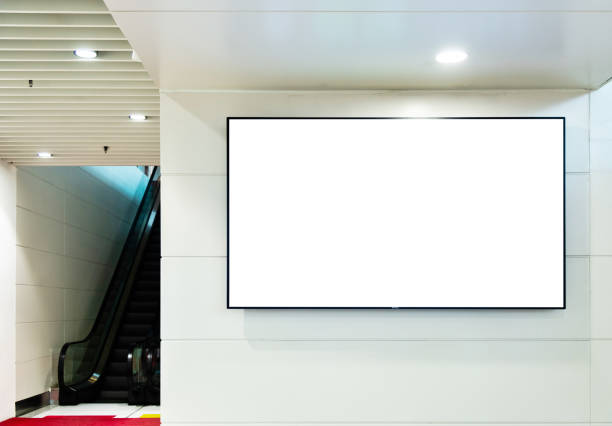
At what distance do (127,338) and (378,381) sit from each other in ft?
22.6

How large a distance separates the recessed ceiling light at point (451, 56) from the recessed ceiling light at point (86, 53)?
2.30 metres

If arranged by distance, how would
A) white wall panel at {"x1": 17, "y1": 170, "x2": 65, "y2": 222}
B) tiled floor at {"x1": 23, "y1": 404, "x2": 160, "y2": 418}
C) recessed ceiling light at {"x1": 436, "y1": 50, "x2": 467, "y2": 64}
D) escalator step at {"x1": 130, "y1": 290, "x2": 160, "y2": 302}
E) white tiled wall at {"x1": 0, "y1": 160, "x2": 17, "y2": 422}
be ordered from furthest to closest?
escalator step at {"x1": 130, "y1": 290, "x2": 160, "y2": 302} → white wall panel at {"x1": 17, "y1": 170, "x2": 65, "y2": 222} → tiled floor at {"x1": 23, "y1": 404, "x2": 160, "y2": 418} → white tiled wall at {"x1": 0, "y1": 160, "x2": 17, "y2": 422} → recessed ceiling light at {"x1": 436, "y1": 50, "x2": 467, "y2": 64}

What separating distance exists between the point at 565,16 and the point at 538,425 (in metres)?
2.59

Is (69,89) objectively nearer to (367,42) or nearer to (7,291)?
(367,42)

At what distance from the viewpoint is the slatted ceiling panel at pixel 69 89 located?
4.23 meters

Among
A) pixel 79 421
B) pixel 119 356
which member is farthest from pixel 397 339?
pixel 119 356

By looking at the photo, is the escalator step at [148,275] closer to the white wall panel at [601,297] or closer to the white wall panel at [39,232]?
the white wall panel at [39,232]

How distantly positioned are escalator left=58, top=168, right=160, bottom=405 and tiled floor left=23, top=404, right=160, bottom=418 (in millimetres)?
152

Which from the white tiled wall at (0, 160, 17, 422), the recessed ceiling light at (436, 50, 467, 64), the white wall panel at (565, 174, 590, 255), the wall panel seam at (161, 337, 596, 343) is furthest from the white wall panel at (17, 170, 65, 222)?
the white wall panel at (565, 174, 590, 255)

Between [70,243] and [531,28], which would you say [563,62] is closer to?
[531,28]

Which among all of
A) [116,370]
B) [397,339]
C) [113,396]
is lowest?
[113,396]

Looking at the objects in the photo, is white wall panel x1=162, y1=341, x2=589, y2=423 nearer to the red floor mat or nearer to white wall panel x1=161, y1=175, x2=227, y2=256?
white wall panel x1=161, y1=175, x2=227, y2=256

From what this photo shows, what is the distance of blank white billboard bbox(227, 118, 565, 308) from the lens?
4.47m

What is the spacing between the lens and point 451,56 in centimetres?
402
